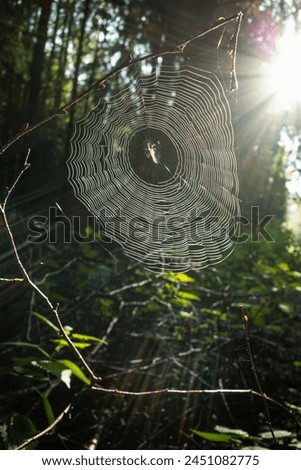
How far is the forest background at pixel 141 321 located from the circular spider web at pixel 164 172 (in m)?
0.24

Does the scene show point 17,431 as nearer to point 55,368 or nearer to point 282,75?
point 55,368

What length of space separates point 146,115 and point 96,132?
19.6 inches

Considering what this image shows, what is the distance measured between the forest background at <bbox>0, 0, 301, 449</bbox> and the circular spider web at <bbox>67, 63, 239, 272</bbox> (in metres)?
0.24

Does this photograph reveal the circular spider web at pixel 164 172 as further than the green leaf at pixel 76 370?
Yes

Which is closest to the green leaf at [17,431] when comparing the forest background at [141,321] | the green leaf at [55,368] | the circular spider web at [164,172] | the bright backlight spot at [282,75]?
the forest background at [141,321]

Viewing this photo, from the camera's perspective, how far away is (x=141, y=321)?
4633mm

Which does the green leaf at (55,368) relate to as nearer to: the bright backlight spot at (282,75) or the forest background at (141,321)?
the forest background at (141,321)

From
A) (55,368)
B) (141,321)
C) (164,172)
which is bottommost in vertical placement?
(141,321)

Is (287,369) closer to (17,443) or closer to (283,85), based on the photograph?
(17,443)

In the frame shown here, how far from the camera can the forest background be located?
114 inches

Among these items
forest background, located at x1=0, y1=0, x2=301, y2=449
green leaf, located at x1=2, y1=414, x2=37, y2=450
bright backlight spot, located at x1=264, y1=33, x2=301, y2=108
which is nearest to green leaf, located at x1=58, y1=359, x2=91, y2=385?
forest background, located at x1=0, y1=0, x2=301, y2=449

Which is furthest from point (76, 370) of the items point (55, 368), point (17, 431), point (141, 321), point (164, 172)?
point (141, 321)

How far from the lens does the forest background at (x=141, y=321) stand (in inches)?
114

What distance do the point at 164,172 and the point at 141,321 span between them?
1.65 meters
